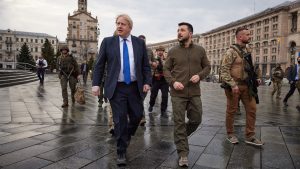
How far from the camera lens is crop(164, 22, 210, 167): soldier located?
12.4ft

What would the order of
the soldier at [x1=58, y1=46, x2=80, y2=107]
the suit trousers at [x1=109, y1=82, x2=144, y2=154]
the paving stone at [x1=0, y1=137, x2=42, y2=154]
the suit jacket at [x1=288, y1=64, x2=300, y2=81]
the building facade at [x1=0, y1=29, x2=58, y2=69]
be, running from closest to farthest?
the suit trousers at [x1=109, y1=82, x2=144, y2=154] → the paving stone at [x1=0, y1=137, x2=42, y2=154] → the soldier at [x1=58, y1=46, x2=80, y2=107] → the suit jacket at [x1=288, y1=64, x2=300, y2=81] → the building facade at [x1=0, y1=29, x2=58, y2=69]

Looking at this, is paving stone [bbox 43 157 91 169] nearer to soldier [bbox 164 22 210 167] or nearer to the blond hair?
soldier [bbox 164 22 210 167]

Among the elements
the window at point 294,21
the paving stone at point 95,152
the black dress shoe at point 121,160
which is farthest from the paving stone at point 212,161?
the window at point 294,21

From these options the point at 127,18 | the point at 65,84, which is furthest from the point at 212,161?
the point at 65,84

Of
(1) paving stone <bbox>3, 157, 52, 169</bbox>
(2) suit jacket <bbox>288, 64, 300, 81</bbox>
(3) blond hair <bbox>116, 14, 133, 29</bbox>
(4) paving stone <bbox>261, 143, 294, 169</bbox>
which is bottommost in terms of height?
(4) paving stone <bbox>261, 143, 294, 169</bbox>

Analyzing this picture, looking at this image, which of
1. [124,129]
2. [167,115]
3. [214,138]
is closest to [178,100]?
[124,129]

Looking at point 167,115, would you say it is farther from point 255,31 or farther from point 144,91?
point 255,31

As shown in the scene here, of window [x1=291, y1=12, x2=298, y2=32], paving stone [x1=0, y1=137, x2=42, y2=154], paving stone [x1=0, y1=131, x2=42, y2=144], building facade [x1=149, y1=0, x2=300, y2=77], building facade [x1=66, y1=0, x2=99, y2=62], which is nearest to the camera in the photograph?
paving stone [x1=0, y1=137, x2=42, y2=154]

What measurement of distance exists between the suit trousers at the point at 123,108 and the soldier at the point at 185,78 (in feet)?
1.72

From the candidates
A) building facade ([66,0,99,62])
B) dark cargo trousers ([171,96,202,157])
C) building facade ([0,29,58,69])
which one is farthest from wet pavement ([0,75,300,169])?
building facade ([0,29,58,69])

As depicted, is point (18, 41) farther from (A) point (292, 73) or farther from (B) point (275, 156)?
(B) point (275, 156)

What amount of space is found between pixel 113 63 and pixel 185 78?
104 centimetres

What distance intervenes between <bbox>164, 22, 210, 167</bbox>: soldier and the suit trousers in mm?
526

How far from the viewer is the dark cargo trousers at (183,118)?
368 centimetres
